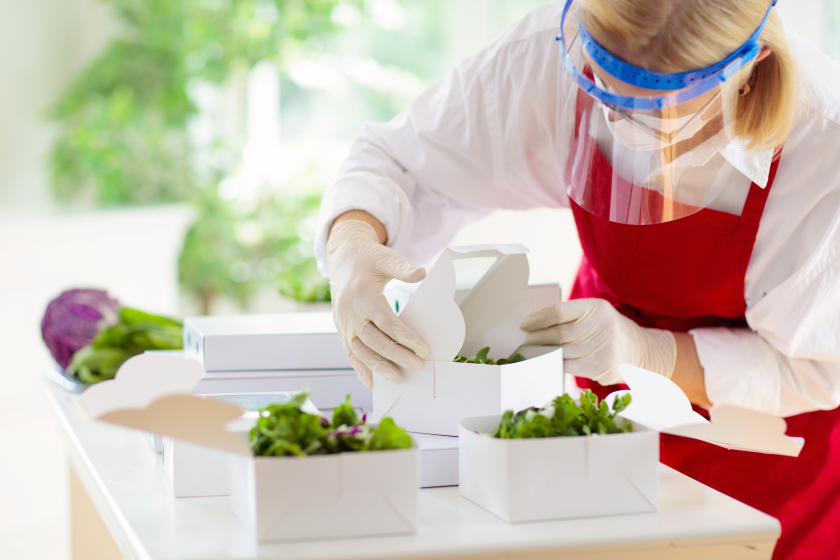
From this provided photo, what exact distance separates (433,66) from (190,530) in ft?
10.7

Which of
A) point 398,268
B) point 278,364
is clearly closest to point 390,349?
point 398,268

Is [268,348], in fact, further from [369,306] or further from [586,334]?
[586,334]

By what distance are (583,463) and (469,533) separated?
0.12 m

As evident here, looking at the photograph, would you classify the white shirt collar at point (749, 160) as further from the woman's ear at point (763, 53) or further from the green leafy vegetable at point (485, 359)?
the green leafy vegetable at point (485, 359)

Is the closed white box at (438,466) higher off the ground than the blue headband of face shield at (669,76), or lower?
lower

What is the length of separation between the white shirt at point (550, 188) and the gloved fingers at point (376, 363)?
255 mm

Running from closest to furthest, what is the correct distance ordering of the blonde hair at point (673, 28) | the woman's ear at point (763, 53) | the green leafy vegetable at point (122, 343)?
the blonde hair at point (673, 28) → the woman's ear at point (763, 53) → the green leafy vegetable at point (122, 343)

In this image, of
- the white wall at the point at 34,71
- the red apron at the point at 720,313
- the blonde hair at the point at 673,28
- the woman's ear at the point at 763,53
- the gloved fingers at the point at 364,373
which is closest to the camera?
the blonde hair at the point at 673,28

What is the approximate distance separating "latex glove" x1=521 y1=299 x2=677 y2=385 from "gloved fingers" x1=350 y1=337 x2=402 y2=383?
0.61 feet

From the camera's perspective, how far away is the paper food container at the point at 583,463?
0.65 m

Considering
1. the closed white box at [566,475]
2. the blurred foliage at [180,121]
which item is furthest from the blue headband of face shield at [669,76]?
the blurred foliage at [180,121]

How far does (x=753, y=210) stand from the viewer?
3.27 ft

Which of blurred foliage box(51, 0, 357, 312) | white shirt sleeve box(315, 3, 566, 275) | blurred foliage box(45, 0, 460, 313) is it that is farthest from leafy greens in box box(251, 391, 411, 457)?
blurred foliage box(45, 0, 460, 313)

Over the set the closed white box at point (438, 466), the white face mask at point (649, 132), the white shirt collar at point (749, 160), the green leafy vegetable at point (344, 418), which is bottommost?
the closed white box at point (438, 466)
